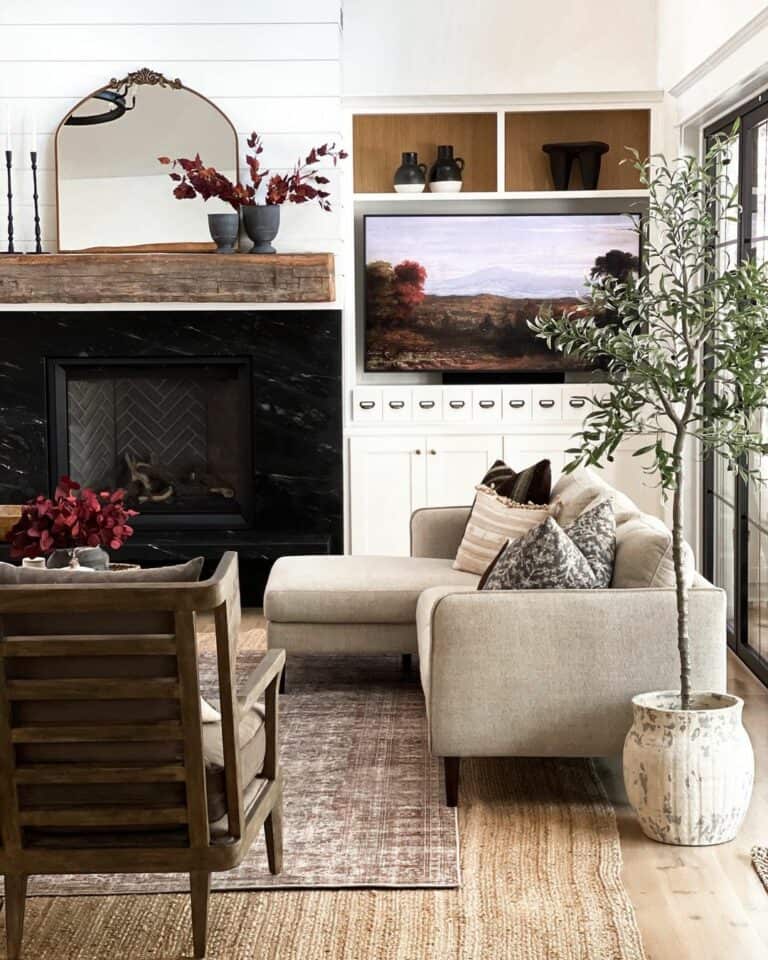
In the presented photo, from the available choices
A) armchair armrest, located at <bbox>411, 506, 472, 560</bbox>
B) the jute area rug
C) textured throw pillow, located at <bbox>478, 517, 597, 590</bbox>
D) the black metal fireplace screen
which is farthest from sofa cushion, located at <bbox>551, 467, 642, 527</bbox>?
the black metal fireplace screen

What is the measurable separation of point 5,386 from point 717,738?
446cm

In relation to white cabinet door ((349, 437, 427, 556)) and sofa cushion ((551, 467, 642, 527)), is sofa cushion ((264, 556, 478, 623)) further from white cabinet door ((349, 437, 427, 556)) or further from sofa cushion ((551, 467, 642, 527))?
white cabinet door ((349, 437, 427, 556))

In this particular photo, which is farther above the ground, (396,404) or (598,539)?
(396,404)

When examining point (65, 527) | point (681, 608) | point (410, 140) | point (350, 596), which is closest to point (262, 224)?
point (410, 140)

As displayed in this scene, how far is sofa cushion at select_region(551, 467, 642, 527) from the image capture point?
15.0ft

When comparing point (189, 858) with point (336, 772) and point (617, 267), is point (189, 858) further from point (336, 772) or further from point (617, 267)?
point (617, 267)

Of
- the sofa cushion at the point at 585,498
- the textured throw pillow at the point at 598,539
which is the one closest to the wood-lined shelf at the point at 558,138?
the sofa cushion at the point at 585,498

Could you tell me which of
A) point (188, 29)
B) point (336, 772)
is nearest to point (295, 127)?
point (188, 29)

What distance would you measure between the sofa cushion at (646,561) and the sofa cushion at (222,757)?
1255 mm

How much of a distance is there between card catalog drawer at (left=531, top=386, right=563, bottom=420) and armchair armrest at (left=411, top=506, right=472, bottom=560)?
138cm

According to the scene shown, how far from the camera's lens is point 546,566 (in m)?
3.81

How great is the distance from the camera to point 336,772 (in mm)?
4117

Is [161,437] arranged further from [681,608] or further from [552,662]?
[681,608]

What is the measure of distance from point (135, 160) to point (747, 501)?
3.34 meters
